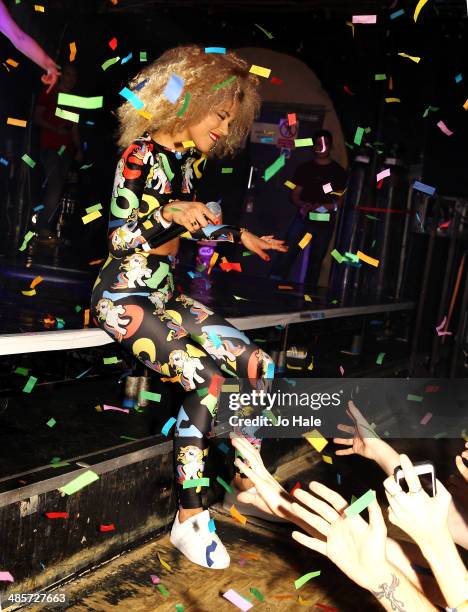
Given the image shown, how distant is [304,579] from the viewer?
7.09ft

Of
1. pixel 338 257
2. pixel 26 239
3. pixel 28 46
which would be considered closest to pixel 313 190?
pixel 338 257

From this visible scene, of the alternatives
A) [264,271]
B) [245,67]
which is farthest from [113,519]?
[264,271]

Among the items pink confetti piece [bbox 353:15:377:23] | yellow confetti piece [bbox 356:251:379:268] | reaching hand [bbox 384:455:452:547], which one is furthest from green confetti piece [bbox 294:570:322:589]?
pink confetti piece [bbox 353:15:377:23]

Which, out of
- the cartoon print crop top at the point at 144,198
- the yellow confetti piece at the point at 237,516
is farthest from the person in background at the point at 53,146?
the yellow confetti piece at the point at 237,516

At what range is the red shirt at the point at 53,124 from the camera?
20.0 ft

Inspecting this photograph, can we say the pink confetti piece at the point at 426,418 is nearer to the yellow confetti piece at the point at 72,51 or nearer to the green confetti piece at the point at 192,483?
the green confetti piece at the point at 192,483

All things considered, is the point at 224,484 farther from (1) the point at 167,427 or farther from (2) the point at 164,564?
(2) the point at 164,564

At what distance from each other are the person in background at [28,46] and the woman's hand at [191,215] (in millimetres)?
5407

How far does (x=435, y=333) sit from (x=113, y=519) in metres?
4.30

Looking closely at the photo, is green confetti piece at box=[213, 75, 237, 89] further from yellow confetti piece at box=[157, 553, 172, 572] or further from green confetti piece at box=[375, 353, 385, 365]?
green confetti piece at box=[375, 353, 385, 365]

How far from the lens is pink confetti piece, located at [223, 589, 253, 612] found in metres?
1.95

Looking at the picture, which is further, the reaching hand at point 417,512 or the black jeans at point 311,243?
the black jeans at point 311,243

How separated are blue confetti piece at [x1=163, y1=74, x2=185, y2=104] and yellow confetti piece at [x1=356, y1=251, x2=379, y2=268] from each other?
4.47 metres

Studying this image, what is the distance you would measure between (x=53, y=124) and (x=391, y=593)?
19.1ft
